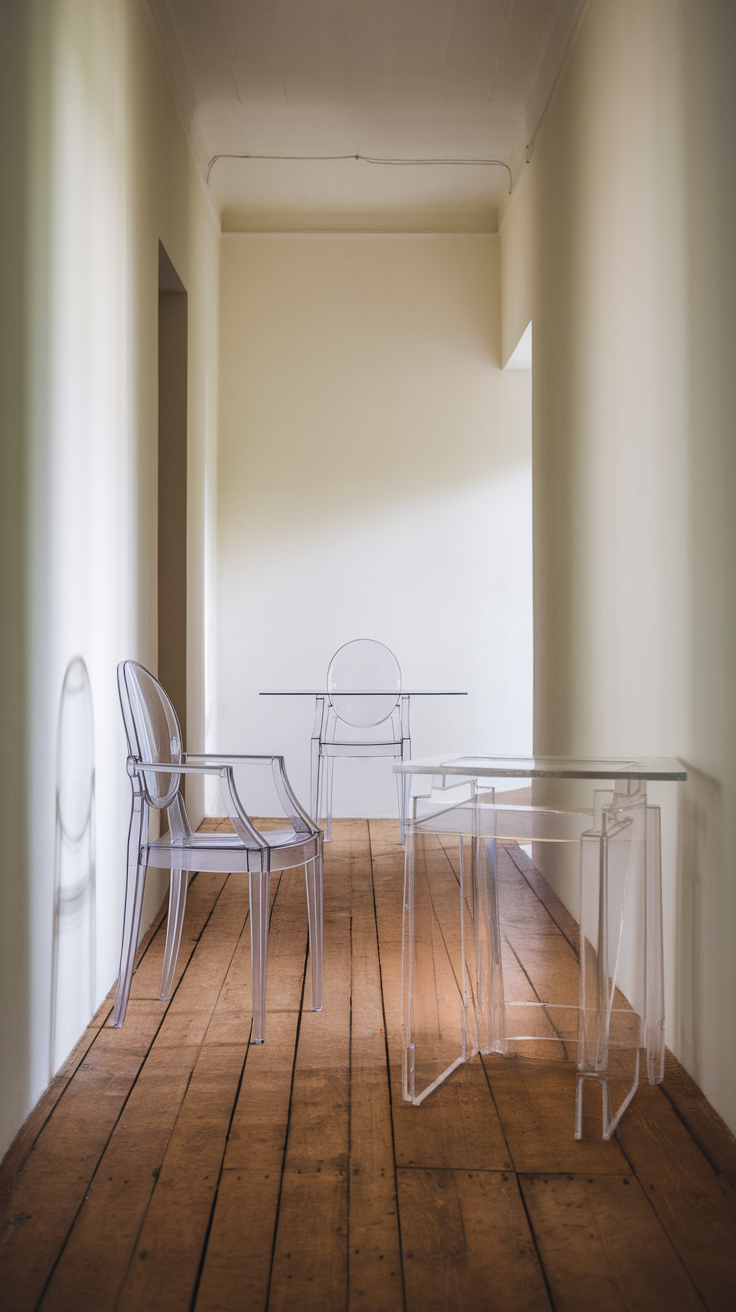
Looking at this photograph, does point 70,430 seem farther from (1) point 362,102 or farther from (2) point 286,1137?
(1) point 362,102

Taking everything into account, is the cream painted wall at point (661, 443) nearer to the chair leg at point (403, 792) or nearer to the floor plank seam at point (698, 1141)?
the floor plank seam at point (698, 1141)

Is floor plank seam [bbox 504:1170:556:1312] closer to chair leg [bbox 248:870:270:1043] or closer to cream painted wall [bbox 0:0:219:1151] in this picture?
chair leg [bbox 248:870:270:1043]

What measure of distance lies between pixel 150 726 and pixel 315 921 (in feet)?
2.14

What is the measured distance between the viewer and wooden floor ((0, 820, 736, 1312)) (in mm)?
1401

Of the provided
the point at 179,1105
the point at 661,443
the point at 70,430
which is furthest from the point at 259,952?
the point at 661,443

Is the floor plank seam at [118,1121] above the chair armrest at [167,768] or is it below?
below

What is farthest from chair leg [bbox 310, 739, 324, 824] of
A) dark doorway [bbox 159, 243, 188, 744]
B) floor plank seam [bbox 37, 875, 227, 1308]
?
floor plank seam [bbox 37, 875, 227, 1308]

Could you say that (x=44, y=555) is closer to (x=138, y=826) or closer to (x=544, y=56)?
(x=138, y=826)

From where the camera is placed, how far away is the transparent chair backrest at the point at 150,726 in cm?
243

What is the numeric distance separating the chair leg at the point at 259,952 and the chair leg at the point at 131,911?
30 centimetres

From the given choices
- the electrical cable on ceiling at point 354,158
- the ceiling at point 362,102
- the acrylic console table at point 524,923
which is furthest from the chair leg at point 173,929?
the electrical cable on ceiling at point 354,158

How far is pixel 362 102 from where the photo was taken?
3938mm

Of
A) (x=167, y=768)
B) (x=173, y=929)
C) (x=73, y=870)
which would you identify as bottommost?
(x=173, y=929)

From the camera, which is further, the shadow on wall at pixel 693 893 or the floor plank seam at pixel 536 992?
the floor plank seam at pixel 536 992
